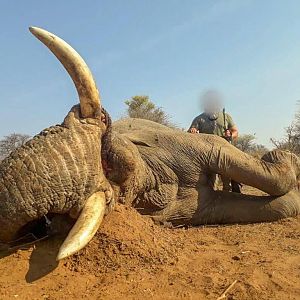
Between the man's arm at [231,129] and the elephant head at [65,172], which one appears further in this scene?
the man's arm at [231,129]

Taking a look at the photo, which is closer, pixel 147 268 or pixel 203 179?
pixel 147 268

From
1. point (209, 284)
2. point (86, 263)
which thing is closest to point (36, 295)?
point (86, 263)

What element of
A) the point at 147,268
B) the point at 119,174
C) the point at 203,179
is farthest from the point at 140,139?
the point at 147,268

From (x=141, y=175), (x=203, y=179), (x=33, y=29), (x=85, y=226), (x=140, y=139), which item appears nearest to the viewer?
(x=85, y=226)

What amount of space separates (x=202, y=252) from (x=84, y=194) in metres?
1.10

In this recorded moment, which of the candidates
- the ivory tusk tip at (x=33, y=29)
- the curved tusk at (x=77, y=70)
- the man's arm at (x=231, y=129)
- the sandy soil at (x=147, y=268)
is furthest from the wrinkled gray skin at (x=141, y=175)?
the man's arm at (x=231, y=129)

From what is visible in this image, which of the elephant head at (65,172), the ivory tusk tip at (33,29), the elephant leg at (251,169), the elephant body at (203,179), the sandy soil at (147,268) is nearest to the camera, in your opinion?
the sandy soil at (147,268)

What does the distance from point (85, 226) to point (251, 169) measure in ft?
8.09

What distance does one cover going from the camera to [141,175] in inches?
185

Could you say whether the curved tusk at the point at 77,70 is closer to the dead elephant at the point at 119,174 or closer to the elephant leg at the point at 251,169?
the dead elephant at the point at 119,174

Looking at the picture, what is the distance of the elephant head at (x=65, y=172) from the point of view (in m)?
3.33

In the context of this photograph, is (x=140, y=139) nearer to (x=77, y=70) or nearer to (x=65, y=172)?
(x=77, y=70)

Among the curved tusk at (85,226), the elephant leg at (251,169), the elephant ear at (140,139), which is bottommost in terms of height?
the curved tusk at (85,226)

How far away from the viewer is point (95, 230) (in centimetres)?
342
